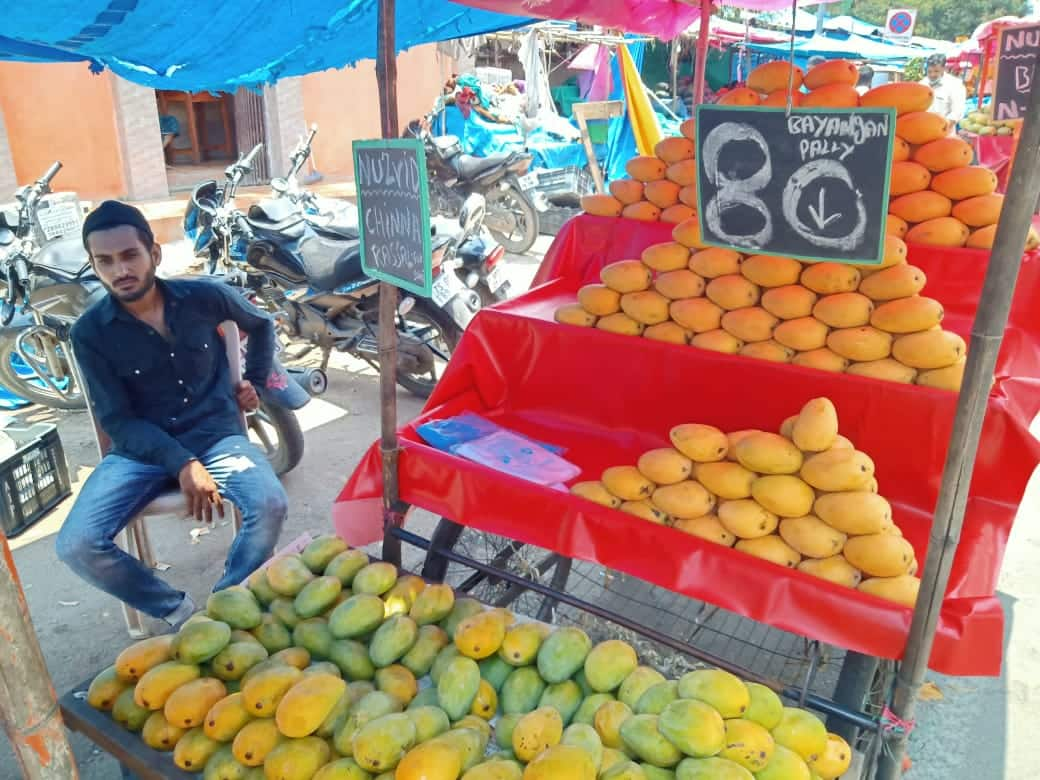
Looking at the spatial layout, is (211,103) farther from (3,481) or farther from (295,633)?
(295,633)

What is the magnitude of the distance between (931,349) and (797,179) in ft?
2.03

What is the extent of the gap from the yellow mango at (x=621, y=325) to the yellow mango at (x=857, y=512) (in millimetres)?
876

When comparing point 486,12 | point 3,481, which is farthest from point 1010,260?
point 3,481

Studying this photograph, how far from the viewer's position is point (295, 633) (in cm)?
175

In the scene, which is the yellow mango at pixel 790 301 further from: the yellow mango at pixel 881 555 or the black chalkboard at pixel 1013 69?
the black chalkboard at pixel 1013 69

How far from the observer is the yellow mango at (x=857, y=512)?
1.62 meters

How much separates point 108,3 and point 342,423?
2.67 m

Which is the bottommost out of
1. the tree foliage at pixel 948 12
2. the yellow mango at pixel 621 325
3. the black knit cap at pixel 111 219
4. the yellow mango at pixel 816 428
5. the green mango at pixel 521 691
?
the green mango at pixel 521 691

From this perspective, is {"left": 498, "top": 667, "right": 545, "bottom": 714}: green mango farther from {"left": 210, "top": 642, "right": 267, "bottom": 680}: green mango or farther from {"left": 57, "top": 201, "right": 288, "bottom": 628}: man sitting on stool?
{"left": 57, "top": 201, "right": 288, "bottom": 628}: man sitting on stool

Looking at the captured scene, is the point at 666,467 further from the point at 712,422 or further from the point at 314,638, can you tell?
the point at 314,638

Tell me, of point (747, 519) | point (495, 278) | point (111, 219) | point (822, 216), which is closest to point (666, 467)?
point (747, 519)

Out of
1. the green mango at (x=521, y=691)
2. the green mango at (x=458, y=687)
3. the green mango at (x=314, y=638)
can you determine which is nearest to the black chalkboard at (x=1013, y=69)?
the green mango at (x=521, y=691)

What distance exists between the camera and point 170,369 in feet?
8.70

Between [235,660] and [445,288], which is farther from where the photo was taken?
[445,288]
